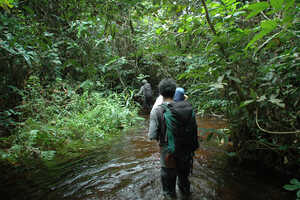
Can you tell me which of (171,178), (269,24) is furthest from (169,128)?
(269,24)

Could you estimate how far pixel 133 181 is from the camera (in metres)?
3.20

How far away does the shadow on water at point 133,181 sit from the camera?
8.95 feet

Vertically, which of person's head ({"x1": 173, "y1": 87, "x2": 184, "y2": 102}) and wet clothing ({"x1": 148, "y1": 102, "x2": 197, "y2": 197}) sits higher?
person's head ({"x1": 173, "y1": 87, "x2": 184, "y2": 102})

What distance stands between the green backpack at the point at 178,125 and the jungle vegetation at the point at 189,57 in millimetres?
398

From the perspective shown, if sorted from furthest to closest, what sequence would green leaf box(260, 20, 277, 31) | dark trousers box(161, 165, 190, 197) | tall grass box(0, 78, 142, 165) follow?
tall grass box(0, 78, 142, 165)
dark trousers box(161, 165, 190, 197)
green leaf box(260, 20, 277, 31)

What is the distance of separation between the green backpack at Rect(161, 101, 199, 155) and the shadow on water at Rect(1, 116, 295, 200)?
3.34 ft

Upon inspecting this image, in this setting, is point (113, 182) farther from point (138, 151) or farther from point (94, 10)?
point (94, 10)

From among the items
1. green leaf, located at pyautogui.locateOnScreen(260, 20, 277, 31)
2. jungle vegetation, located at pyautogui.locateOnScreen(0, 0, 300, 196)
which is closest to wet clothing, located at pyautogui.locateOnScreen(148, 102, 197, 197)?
jungle vegetation, located at pyautogui.locateOnScreen(0, 0, 300, 196)

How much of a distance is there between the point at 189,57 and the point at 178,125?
97cm

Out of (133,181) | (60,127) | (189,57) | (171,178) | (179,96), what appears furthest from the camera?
(60,127)

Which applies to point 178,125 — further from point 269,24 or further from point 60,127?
point 60,127

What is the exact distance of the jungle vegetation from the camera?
6.74 feet

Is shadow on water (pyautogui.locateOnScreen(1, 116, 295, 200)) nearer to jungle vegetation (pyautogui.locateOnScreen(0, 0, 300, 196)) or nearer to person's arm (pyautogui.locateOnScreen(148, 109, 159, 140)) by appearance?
jungle vegetation (pyautogui.locateOnScreen(0, 0, 300, 196))

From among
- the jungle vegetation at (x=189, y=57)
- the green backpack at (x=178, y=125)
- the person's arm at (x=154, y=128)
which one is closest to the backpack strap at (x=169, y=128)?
the green backpack at (x=178, y=125)
